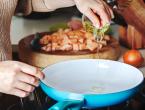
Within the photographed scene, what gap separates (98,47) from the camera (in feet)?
3.50

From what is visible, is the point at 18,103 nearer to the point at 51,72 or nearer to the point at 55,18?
the point at 51,72

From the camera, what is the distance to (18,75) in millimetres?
594

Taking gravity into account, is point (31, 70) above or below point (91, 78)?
above

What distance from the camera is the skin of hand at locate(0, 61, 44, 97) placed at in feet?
1.94

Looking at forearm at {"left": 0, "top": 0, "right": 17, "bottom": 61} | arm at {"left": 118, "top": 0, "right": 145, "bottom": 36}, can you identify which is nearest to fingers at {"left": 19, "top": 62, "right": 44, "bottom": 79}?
forearm at {"left": 0, "top": 0, "right": 17, "bottom": 61}

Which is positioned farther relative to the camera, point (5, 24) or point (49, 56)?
point (49, 56)

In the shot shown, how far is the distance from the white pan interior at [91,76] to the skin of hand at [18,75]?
113 mm

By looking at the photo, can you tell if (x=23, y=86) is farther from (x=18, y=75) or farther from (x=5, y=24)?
(x=5, y=24)

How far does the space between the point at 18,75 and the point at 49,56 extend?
1.42 ft

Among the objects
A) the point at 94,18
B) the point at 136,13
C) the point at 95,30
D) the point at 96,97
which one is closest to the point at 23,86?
the point at 96,97

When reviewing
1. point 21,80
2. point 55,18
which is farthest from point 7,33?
point 55,18

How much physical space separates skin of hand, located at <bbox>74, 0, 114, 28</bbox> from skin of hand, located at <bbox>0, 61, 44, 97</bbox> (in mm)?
264

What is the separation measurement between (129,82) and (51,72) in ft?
0.59

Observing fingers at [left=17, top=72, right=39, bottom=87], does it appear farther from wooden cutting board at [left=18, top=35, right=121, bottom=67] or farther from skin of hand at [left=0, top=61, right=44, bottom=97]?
wooden cutting board at [left=18, top=35, right=121, bottom=67]
